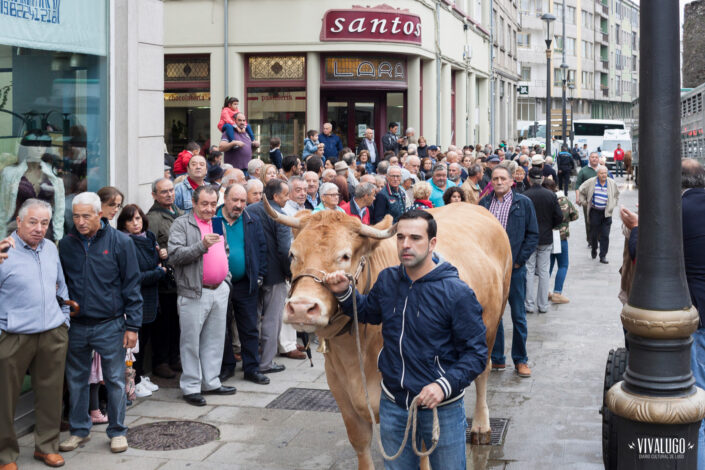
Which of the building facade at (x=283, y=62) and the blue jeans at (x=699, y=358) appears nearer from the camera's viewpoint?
the blue jeans at (x=699, y=358)

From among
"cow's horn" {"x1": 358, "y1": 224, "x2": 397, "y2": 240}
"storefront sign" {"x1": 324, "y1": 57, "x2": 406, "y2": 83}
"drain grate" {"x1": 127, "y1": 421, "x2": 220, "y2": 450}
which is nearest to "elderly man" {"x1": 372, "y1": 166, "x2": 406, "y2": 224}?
"drain grate" {"x1": 127, "y1": 421, "x2": 220, "y2": 450}

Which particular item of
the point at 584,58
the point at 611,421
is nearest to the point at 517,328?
the point at 611,421

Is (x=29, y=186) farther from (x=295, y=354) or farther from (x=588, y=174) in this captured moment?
(x=588, y=174)

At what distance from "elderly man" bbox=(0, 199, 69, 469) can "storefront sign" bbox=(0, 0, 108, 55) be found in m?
2.41

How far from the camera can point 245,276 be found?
9.77m

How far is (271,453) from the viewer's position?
296 inches

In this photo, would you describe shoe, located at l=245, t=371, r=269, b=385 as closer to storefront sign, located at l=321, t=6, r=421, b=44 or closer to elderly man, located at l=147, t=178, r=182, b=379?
elderly man, located at l=147, t=178, r=182, b=379

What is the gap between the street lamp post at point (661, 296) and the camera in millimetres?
5078

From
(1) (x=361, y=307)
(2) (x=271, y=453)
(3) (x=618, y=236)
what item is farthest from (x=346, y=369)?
(3) (x=618, y=236)

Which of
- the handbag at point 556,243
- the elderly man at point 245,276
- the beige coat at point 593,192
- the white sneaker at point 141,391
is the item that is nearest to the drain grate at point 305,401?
the elderly man at point 245,276

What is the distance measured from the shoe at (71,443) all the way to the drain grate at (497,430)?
11.0ft

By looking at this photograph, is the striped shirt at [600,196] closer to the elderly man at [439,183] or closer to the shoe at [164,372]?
the elderly man at [439,183]

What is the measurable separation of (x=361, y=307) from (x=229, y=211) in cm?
441

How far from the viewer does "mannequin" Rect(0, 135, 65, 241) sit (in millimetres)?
8500
